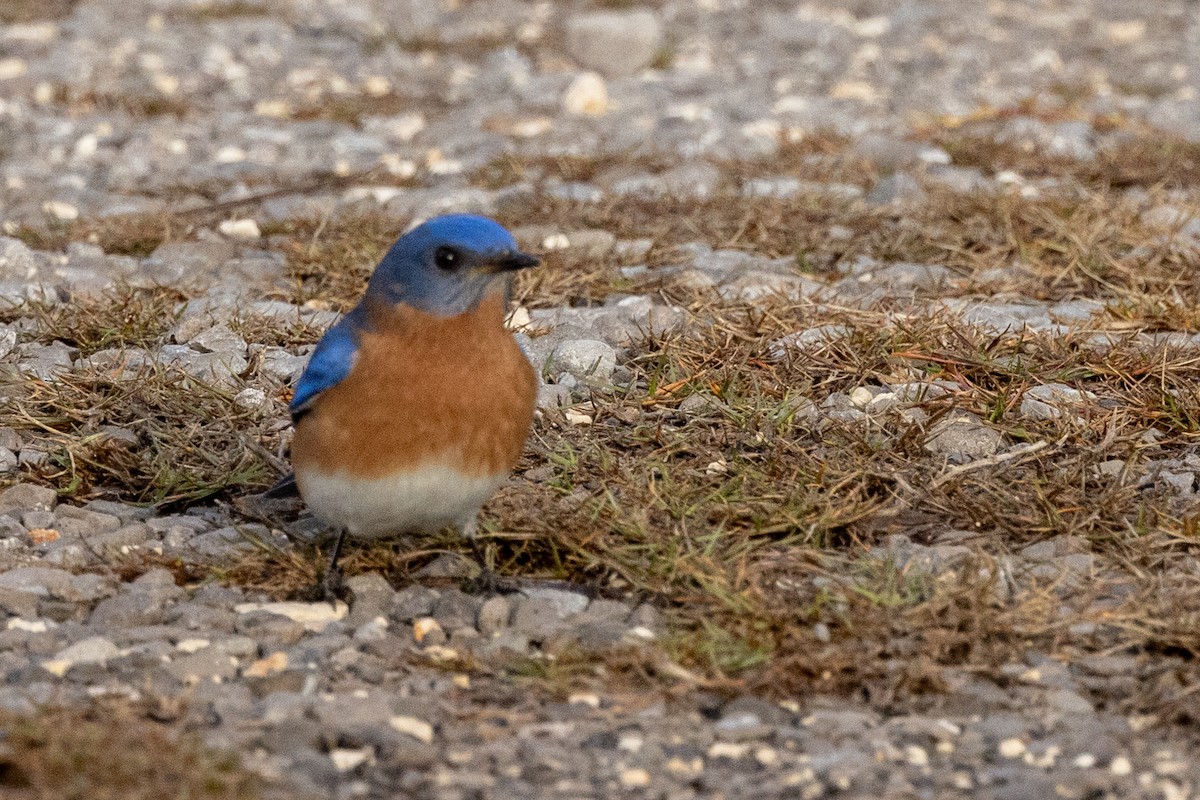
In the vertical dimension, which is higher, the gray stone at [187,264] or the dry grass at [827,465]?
the dry grass at [827,465]

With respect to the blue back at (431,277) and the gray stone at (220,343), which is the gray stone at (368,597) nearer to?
the blue back at (431,277)

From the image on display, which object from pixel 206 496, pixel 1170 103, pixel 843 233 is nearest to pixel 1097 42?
pixel 1170 103

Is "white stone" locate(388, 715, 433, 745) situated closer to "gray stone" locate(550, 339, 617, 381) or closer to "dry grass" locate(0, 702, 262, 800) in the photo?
"dry grass" locate(0, 702, 262, 800)

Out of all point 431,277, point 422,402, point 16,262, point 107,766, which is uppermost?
point 431,277

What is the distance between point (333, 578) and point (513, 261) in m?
0.96

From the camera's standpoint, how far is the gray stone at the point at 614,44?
11141 mm

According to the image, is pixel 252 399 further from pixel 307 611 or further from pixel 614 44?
pixel 614 44

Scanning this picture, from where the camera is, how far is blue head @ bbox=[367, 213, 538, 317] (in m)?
4.19

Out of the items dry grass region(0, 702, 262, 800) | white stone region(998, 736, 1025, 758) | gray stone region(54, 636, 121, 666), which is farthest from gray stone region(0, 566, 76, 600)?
white stone region(998, 736, 1025, 758)

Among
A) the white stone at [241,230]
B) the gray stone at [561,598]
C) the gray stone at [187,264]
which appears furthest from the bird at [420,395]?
the white stone at [241,230]

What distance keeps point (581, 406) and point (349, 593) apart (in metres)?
1.35

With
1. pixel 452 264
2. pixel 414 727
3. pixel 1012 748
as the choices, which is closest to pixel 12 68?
pixel 452 264

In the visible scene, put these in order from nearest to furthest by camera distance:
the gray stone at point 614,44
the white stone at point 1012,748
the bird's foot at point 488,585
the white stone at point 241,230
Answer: the white stone at point 1012,748, the bird's foot at point 488,585, the white stone at point 241,230, the gray stone at point 614,44

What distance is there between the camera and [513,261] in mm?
4176
